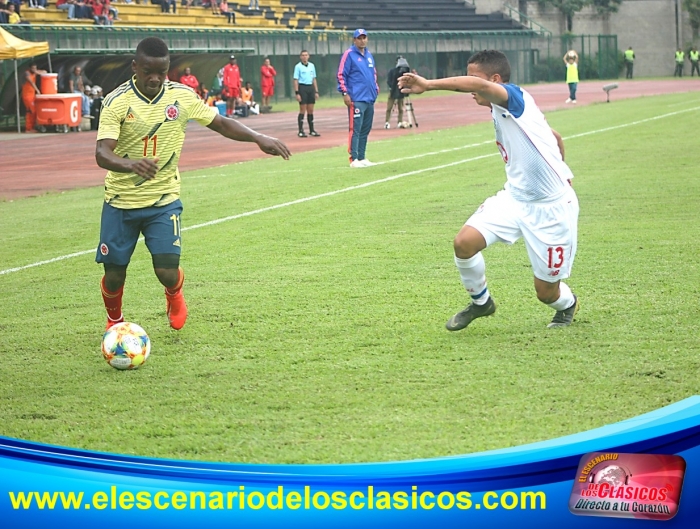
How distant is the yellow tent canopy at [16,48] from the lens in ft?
89.0

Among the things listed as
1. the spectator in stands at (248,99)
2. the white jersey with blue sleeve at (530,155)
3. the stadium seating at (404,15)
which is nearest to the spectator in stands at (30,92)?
the spectator in stands at (248,99)

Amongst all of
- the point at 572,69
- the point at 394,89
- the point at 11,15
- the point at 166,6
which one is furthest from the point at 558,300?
the point at 166,6

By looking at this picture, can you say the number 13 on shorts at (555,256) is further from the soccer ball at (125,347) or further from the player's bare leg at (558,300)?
the soccer ball at (125,347)

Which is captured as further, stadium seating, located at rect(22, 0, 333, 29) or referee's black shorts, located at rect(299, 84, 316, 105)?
stadium seating, located at rect(22, 0, 333, 29)

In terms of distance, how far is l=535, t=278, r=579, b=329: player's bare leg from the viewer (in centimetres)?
648

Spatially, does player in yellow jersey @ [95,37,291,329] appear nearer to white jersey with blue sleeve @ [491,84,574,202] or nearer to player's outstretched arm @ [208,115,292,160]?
player's outstretched arm @ [208,115,292,160]

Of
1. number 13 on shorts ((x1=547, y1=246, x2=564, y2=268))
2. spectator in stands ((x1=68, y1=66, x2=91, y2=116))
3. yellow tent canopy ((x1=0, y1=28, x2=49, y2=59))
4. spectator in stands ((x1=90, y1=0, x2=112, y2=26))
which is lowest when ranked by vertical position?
number 13 on shorts ((x1=547, y1=246, x2=564, y2=268))

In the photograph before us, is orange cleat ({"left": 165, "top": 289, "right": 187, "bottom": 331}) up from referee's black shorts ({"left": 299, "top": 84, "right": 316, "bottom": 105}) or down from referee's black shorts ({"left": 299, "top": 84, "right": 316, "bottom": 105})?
down

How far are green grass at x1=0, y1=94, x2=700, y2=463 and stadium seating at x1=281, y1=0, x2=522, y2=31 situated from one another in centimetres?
4538

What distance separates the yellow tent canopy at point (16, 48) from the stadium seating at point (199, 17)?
268 inches

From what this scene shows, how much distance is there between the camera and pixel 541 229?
6.39 m

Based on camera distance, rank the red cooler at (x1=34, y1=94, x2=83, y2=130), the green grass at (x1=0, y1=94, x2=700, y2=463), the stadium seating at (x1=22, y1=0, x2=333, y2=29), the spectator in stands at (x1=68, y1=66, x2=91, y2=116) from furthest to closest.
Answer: the stadium seating at (x1=22, y1=0, x2=333, y2=29)
the spectator in stands at (x1=68, y1=66, x2=91, y2=116)
the red cooler at (x1=34, y1=94, x2=83, y2=130)
the green grass at (x1=0, y1=94, x2=700, y2=463)

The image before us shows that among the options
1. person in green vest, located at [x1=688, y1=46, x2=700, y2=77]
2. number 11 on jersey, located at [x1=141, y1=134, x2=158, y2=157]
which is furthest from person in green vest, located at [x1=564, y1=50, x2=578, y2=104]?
person in green vest, located at [x1=688, y1=46, x2=700, y2=77]

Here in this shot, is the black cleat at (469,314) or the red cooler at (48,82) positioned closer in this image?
the black cleat at (469,314)
